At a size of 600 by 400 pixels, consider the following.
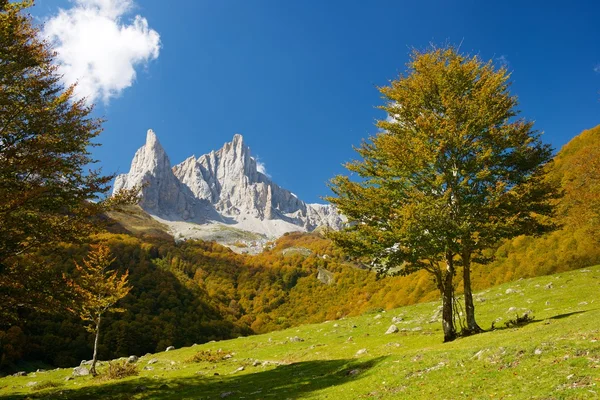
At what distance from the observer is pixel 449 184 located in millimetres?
22125

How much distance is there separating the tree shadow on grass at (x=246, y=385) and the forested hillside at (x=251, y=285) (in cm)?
630

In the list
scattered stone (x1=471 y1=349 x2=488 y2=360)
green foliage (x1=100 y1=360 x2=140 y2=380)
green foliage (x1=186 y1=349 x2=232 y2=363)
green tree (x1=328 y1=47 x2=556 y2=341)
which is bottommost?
green foliage (x1=186 y1=349 x2=232 y2=363)

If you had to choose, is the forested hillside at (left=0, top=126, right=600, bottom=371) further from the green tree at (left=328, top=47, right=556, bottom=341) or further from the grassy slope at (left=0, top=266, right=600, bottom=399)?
the grassy slope at (left=0, top=266, right=600, bottom=399)

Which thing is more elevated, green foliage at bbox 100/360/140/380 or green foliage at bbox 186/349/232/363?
green foliage at bbox 100/360/140/380

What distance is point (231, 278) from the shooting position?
550ft

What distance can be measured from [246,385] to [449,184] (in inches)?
671

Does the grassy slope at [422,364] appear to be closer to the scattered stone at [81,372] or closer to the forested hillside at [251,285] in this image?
the scattered stone at [81,372]

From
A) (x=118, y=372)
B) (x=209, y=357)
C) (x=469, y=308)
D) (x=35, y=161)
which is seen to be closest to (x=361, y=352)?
(x=469, y=308)

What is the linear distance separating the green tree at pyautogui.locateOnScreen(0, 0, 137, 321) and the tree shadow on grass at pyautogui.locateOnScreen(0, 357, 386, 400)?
6.24 m

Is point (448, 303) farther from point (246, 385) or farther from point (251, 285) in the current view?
point (251, 285)

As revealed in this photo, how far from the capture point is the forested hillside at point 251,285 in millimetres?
46178

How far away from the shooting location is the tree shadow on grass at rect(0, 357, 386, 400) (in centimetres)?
1639

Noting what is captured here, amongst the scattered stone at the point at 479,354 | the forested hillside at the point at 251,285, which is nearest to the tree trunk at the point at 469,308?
the forested hillside at the point at 251,285

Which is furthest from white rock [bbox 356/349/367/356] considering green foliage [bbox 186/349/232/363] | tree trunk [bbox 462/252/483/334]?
green foliage [bbox 186/349/232/363]
